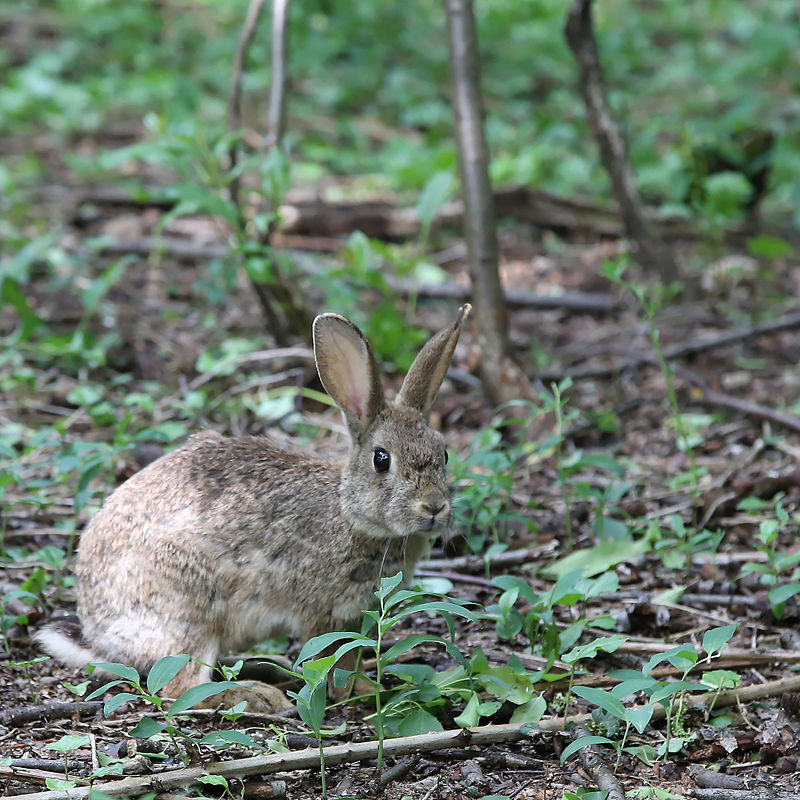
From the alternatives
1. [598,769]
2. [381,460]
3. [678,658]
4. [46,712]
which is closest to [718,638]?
[678,658]

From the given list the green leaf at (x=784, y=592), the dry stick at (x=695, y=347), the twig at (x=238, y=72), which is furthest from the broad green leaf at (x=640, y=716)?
the twig at (x=238, y=72)

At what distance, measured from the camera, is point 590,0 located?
7.46 metres

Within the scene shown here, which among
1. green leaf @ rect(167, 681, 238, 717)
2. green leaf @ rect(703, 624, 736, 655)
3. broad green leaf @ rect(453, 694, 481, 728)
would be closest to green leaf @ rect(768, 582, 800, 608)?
green leaf @ rect(703, 624, 736, 655)

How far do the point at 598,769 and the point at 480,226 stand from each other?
3746mm

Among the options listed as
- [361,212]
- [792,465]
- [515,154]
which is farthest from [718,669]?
[515,154]

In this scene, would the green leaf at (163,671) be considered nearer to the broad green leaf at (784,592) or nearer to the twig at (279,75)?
the broad green leaf at (784,592)

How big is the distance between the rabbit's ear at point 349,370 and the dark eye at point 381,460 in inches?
7.0

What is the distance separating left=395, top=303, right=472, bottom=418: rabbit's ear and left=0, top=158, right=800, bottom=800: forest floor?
763 millimetres

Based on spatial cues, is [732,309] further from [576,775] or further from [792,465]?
[576,775]

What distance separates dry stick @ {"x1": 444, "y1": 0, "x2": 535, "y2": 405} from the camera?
638cm

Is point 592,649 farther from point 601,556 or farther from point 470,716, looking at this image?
point 601,556

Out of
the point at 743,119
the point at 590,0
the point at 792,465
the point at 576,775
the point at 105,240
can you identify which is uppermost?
the point at 590,0

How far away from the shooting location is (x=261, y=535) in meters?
4.28

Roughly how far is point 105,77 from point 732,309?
28.9 ft
